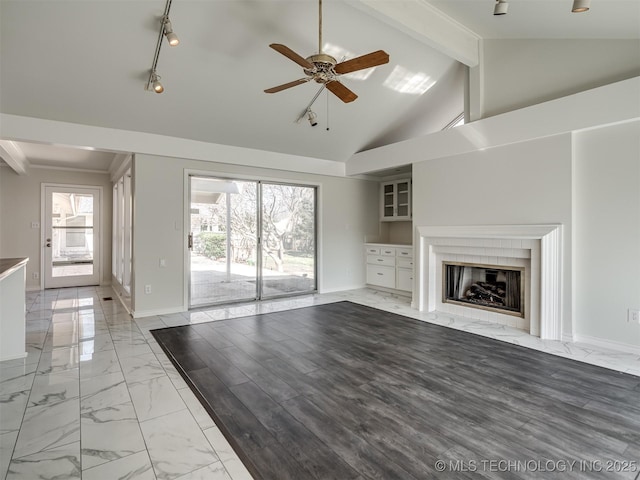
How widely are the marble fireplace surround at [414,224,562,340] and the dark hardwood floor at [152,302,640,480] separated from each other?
65 centimetres

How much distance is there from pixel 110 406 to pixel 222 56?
3.58m

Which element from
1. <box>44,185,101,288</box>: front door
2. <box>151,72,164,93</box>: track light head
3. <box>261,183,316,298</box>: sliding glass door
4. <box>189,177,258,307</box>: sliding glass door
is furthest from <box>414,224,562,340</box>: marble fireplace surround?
<box>44,185,101,288</box>: front door

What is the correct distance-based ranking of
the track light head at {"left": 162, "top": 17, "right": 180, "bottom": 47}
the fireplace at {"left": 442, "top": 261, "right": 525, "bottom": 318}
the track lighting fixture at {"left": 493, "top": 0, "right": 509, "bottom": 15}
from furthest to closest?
the fireplace at {"left": 442, "top": 261, "right": 525, "bottom": 318} → the track light head at {"left": 162, "top": 17, "right": 180, "bottom": 47} → the track lighting fixture at {"left": 493, "top": 0, "right": 509, "bottom": 15}

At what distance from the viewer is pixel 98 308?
5246 mm

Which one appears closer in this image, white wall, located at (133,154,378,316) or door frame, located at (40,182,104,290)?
white wall, located at (133,154,378,316)

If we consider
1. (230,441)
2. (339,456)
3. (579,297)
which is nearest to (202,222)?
(230,441)

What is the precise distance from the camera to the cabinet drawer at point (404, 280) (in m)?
5.89

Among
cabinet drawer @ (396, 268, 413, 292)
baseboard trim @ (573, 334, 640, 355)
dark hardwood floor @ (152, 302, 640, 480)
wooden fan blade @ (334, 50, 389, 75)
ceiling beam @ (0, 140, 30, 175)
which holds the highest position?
wooden fan blade @ (334, 50, 389, 75)

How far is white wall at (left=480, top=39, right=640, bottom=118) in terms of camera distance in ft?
11.1

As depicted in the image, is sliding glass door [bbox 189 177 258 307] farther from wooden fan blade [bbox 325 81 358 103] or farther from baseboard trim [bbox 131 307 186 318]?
wooden fan blade [bbox 325 81 358 103]

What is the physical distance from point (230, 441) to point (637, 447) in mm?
2359

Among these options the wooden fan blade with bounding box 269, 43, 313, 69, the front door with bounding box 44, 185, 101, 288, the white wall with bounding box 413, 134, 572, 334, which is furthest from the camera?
the front door with bounding box 44, 185, 101, 288

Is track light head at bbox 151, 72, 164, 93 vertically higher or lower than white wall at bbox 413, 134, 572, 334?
higher

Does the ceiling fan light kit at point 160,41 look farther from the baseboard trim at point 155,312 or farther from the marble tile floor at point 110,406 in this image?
the baseboard trim at point 155,312
